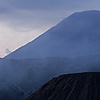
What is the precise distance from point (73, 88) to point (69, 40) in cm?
10625

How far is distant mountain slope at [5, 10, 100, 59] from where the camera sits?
471ft

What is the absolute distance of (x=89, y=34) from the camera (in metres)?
150

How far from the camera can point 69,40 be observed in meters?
150

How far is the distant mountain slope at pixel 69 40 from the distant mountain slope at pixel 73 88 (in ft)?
288

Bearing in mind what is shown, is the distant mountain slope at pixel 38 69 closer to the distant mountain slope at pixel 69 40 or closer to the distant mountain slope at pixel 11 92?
the distant mountain slope at pixel 11 92

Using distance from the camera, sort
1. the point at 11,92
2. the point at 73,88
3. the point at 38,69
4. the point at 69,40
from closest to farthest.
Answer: the point at 73,88
the point at 11,92
the point at 38,69
the point at 69,40

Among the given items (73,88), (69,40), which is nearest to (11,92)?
(73,88)

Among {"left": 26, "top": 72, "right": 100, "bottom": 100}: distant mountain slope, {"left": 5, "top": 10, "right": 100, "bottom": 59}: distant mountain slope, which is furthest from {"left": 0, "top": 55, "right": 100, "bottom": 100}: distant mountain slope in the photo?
{"left": 26, "top": 72, "right": 100, "bottom": 100}: distant mountain slope

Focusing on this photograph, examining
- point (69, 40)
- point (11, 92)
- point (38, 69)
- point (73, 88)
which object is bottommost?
point (11, 92)

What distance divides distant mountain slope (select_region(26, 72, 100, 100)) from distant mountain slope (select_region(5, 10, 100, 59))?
87.7 m

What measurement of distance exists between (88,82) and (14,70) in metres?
73.8

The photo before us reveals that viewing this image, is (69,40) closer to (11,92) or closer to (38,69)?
(38,69)

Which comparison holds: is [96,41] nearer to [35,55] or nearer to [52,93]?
[35,55]

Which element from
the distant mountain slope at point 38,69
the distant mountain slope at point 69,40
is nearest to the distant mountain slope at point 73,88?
the distant mountain slope at point 38,69
